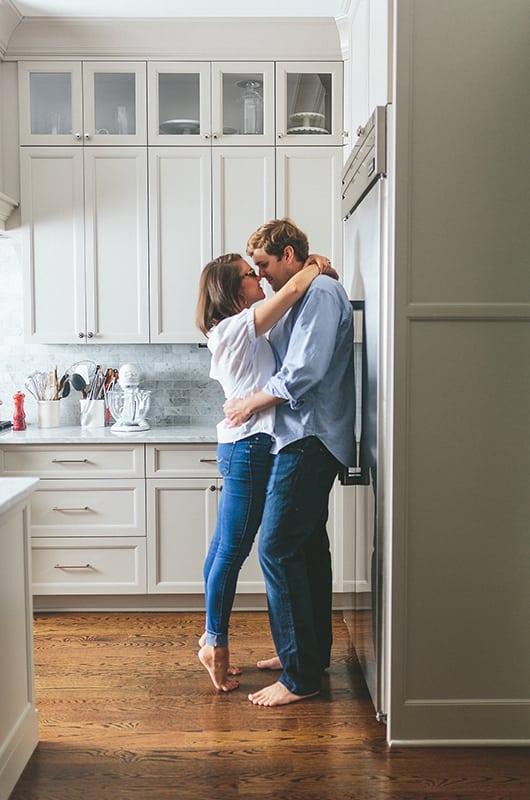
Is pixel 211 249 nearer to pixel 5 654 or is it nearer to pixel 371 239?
pixel 371 239

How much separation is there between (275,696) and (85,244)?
7.07 feet

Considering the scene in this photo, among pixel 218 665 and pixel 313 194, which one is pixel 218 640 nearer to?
pixel 218 665

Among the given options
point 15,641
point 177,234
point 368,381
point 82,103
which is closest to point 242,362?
point 368,381

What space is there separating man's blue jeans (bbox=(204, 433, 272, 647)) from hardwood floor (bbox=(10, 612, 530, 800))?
0.29 m

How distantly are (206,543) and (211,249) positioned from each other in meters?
1.33

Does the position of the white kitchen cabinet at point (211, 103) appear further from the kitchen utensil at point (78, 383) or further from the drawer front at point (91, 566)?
the drawer front at point (91, 566)

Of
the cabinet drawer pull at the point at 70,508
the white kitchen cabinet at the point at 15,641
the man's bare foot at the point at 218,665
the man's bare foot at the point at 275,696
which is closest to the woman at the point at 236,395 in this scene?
the man's bare foot at the point at 218,665

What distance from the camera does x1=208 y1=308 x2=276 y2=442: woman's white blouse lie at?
2.69m

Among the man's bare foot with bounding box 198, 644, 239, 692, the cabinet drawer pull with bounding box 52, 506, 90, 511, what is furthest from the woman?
the cabinet drawer pull with bounding box 52, 506, 90, 511

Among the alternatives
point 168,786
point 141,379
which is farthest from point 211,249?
point 168,786

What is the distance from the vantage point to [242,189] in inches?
147

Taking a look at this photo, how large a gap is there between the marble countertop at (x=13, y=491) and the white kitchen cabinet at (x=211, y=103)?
194cm

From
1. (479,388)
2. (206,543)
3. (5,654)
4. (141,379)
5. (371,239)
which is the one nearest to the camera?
(5,654)

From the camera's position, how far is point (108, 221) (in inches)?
148
